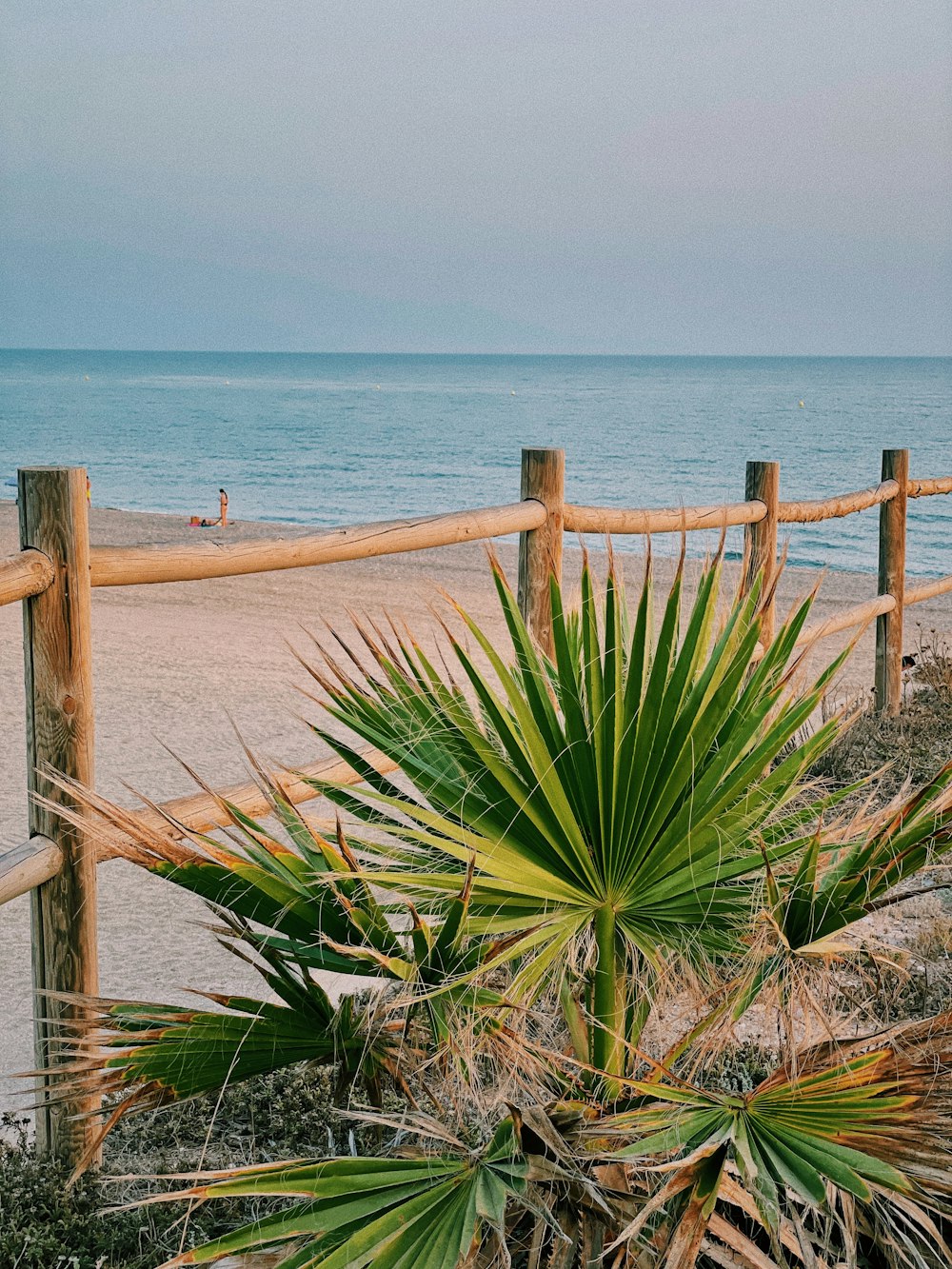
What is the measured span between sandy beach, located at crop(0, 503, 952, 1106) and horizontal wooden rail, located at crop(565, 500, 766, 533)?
27.8 inches

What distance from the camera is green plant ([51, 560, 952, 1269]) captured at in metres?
1.45

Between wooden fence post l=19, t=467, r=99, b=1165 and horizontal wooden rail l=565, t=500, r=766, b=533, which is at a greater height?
horizontal wooden rail l=565, t=500, r=766, b=533

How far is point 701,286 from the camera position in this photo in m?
79.1

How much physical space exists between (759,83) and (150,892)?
6944 centimetres

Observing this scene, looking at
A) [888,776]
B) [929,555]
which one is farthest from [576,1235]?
[929,555]

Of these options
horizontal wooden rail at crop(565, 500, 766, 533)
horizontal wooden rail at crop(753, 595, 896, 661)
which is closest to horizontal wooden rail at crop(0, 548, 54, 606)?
horizontal wooden rail at crop(565, 500, 766, 533)

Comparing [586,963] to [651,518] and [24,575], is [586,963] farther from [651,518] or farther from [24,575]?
[651,518]

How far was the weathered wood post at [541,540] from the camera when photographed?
138 inches

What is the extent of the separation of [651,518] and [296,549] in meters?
1.64

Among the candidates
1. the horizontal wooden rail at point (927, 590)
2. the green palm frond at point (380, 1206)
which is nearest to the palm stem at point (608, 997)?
the green palm frond at point (380, 1206)

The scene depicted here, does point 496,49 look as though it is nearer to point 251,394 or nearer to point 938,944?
point 251,394

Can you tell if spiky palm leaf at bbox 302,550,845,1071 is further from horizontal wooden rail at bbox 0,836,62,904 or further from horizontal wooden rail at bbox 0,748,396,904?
horizontal wooden rail at bbox 0,836,62,904

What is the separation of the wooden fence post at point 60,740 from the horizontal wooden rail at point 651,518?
127 centimetres

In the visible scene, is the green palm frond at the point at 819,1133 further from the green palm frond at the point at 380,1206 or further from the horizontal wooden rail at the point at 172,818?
the horizontal wooden rail at the point at 172,818
